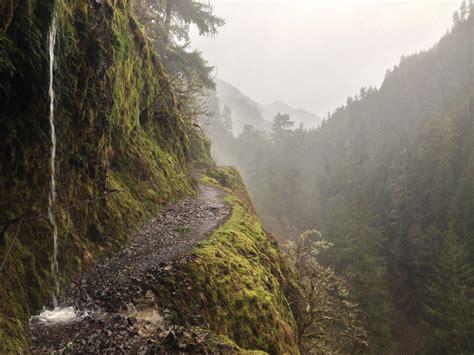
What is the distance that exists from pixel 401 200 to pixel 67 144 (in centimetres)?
5715

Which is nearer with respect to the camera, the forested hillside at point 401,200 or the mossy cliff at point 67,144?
the mossy cliff at point 67,144


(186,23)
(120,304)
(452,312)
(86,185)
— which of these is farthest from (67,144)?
(452,312)

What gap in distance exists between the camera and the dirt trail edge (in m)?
5.56

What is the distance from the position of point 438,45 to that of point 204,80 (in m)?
117

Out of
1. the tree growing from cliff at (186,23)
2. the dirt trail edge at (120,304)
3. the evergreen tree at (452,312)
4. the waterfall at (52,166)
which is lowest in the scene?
the evergreen tree at (452,312)

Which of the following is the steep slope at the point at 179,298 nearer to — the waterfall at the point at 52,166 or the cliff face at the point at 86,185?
the cliff face at the point at 86,185

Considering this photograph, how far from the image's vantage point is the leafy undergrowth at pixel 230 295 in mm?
7188

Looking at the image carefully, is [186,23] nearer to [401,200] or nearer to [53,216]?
[53,216]

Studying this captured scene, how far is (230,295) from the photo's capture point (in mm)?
8172

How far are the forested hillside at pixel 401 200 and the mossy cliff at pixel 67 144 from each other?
1480 centimetres

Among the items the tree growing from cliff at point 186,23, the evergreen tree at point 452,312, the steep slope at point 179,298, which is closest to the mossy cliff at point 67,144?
the steep slope at point 179,298

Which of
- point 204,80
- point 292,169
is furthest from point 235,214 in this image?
point 292,169

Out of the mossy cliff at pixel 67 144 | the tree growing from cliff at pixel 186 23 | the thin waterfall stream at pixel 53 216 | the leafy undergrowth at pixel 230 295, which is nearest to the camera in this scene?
the mossy cliff at pixel 67 144

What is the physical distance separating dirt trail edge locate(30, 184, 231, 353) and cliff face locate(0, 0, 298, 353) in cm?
34
